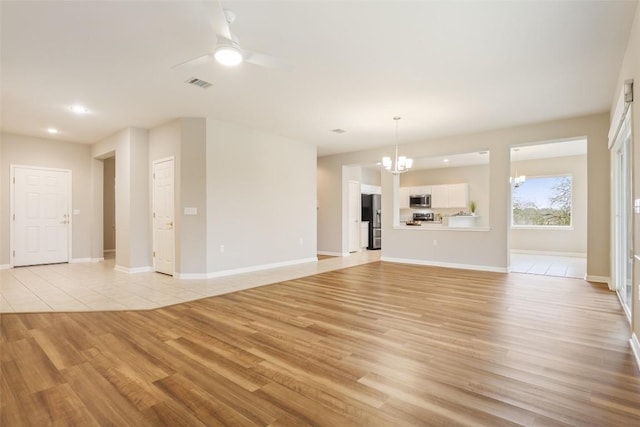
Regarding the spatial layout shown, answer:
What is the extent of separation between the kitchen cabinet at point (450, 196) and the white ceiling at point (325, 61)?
4.91 meters

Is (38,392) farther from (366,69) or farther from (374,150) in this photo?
(374,150)

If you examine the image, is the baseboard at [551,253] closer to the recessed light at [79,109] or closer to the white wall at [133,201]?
the white wall at [133,201]

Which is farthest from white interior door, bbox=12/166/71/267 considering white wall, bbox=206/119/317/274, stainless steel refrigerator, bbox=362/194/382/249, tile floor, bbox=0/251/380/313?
stainless steel refrigerator, bbox=362/194/382/249

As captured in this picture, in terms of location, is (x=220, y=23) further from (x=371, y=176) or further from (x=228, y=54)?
(x=371, y=176)

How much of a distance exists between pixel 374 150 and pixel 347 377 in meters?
6.53

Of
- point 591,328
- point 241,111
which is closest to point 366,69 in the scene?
point 241,111

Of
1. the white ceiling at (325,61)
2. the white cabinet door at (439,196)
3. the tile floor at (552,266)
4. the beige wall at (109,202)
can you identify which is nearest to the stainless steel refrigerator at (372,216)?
the white cabinet door at (439,196)

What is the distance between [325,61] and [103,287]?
4.47 metres

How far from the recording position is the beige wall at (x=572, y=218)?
8547 millimetres

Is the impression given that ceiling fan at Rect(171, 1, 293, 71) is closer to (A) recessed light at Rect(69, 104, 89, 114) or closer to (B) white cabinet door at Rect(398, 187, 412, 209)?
(A) recessed light at Rect(69, 104, 89, 114)

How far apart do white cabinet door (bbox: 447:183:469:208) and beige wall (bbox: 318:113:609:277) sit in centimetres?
381

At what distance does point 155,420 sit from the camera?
1.74 metres

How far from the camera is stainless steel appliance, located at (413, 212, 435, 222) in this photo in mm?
11242

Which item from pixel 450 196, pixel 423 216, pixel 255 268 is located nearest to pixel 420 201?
pixel 423 216
